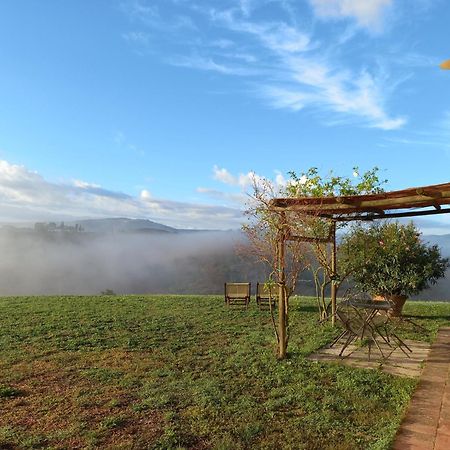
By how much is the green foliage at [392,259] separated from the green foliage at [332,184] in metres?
1.01

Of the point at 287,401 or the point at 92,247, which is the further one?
the point at 92,247

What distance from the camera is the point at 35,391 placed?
4.86 metres

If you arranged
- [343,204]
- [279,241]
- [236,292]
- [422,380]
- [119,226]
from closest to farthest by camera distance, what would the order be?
[422,380], [343,204], [279,241], [236,292], [119,226]

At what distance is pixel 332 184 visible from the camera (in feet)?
34.3

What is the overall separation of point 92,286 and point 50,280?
4904 millimetres

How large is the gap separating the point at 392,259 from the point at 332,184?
234 cm

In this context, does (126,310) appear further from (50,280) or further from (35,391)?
(50,280)

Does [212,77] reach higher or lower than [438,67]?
higher

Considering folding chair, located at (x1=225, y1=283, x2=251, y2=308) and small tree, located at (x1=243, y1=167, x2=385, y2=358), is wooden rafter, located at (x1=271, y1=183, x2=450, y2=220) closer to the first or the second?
small tree, located at (x1=243, y1=167, x2=385, y2=358)

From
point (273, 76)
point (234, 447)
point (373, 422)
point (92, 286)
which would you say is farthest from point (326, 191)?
point (92, 286)

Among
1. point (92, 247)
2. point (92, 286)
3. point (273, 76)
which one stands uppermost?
point (273, 76)

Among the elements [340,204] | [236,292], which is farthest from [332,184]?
[340,204]

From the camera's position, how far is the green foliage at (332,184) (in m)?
10.2

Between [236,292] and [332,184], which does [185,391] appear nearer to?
[332,184]
